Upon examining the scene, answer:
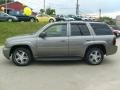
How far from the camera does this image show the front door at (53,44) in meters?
11.2

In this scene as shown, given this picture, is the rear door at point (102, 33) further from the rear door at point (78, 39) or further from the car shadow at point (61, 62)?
the car shadow at point (61, 62)

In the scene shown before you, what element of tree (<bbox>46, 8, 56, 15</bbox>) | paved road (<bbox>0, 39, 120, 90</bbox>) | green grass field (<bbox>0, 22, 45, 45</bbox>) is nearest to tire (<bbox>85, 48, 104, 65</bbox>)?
paved road (<bbox>0, 39, 120, 90</bbox>)

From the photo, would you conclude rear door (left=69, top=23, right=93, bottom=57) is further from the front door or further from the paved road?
the paved road

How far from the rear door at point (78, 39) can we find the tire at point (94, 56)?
277mm

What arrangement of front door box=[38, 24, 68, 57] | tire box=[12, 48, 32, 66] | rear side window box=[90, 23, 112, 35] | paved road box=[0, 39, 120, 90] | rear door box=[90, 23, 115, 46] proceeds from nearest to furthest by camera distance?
1. paved road box=[0, 39, 120, 90]
2. front door box=[38, 24, 68, 57]
3. tire box=[12, 48, 32, 66]
4. rear door box=[90, 23, 115, 46]
5. rear side window box=[90, 23, 112, 35]

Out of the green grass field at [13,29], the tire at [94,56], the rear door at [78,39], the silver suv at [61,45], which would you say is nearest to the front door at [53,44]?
the silver suv at [61,45]

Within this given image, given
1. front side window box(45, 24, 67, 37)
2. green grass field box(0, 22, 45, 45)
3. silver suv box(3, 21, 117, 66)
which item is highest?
front side window box(45, 24, 67, 37)

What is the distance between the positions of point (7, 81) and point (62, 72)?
2.10 metres

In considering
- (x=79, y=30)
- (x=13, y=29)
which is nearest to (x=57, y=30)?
(x=79, y=30)

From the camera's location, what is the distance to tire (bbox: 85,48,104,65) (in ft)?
38.1

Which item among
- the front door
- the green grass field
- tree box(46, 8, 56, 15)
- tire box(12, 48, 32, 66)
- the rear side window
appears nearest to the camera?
the front door

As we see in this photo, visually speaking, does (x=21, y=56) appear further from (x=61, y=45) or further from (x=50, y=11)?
(x=50, y=11)

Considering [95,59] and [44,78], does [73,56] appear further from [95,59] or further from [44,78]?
[44,78]

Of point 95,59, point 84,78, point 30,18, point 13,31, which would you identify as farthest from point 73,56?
point 30,18
